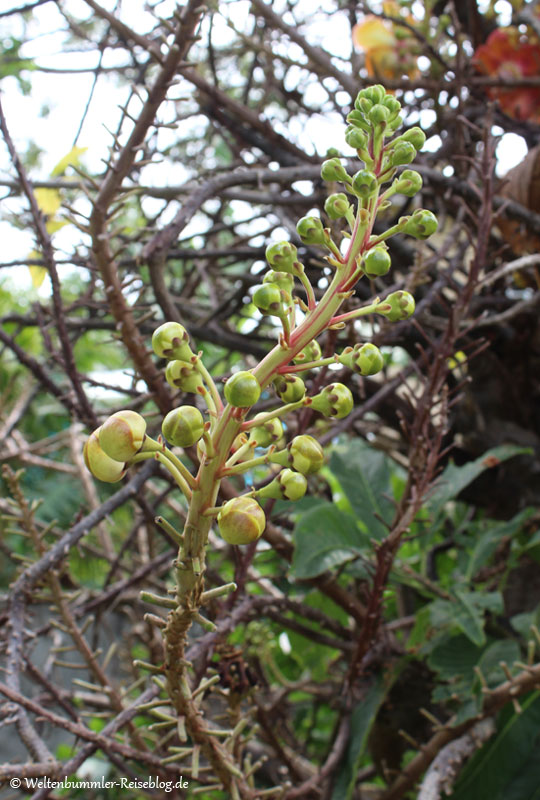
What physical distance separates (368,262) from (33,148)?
8.80 ft

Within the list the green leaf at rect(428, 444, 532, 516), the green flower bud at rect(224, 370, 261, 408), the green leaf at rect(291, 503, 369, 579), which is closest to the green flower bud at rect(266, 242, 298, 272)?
the green flower bud at rect(224, 370, 261, 408)

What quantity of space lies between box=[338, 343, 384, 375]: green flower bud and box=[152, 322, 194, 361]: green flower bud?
0.11 m

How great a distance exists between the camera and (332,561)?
0.92 metres

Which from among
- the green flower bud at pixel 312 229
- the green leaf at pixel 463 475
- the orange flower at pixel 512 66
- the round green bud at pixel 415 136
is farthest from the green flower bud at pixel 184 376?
the orange flower at pixel 512 66

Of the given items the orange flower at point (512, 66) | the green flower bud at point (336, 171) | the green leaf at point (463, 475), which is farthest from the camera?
the orange flower at point (512, 66)

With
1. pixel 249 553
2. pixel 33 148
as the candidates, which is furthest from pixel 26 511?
pixel 33 148

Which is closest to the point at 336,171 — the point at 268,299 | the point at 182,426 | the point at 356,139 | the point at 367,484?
the point at 356,139

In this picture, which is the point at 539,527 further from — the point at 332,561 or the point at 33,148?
the point at 33,148

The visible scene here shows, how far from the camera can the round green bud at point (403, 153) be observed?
47 centimetres

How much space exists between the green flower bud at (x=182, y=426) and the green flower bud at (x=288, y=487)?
65 millimetres

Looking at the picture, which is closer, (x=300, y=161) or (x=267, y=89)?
(x=300, y=161)

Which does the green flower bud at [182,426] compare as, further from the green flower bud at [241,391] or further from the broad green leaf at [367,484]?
the broad green leaf at [367,484]

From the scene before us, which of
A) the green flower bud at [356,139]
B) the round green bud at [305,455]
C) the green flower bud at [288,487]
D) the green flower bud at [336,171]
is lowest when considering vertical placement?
the green flower bud at [288,487]

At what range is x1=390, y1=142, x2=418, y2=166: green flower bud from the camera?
1.54 ft
